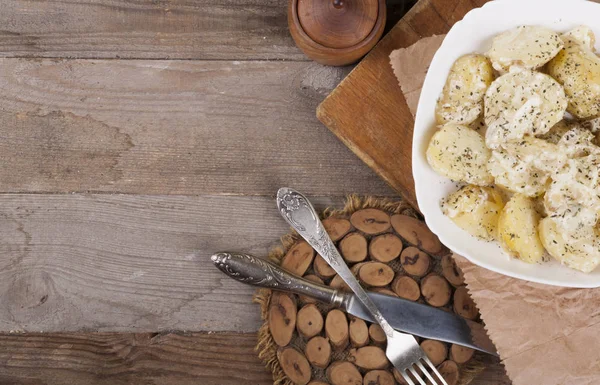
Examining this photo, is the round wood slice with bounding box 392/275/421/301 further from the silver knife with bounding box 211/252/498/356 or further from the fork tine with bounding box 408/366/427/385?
the fork tine with bounding box 408/366/427/385

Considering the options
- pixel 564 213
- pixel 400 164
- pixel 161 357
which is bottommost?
pixel 161 357

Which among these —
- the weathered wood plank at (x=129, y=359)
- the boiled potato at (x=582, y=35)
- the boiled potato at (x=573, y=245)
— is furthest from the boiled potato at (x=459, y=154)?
the weathered wood plank at (x=129, y=359)

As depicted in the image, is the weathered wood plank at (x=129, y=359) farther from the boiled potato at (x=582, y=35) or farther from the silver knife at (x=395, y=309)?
the boiled potato at (x=582, y=35)

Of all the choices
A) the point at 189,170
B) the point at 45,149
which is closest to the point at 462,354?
the point at 189,170

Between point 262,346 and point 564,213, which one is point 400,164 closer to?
point 564,213

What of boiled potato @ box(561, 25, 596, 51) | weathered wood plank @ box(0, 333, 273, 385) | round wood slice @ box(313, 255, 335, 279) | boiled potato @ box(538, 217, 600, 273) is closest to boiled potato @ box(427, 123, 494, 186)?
boiled potato @ box(538, 217, 600, 273)

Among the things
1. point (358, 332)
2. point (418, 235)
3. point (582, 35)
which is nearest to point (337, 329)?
point (358, 332)

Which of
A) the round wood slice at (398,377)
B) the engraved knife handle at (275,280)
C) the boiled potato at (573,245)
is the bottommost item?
the round wood slice at (398,377)
